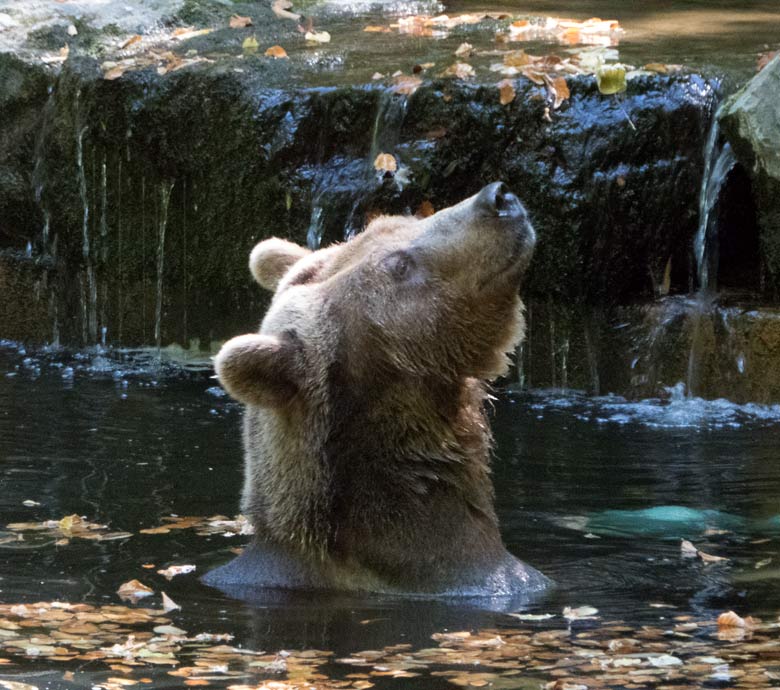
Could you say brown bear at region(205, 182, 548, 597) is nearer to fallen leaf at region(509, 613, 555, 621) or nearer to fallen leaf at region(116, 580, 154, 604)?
fallen leaf at region(509, 613, 555, 621)

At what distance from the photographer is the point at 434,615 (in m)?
6.42

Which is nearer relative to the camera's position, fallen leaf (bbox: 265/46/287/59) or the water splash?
the water splash

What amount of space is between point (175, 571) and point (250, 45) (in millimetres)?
10135

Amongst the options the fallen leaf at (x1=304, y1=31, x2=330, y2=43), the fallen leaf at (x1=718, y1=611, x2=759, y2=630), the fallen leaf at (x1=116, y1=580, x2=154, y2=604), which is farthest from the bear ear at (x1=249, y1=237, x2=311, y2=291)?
the fallen leaf at (x1=304, y1=31, x2=330, y2=43)

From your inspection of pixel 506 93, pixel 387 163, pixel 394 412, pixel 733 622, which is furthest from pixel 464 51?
pixel 733 622

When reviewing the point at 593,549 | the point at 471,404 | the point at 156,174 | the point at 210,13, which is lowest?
the point at 593,549

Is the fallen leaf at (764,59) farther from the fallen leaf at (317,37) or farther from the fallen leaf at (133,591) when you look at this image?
the fallen leaf at (133,591)

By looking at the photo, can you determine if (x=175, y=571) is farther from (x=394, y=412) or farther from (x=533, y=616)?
(x=533, y=616)

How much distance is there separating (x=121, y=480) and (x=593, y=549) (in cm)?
351

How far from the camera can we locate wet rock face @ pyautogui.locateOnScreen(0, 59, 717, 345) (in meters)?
13.5

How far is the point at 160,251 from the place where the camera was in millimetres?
15641

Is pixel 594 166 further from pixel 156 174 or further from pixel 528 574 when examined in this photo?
pixel 528 574

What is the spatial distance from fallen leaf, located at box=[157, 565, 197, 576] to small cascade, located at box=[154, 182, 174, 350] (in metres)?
8.24

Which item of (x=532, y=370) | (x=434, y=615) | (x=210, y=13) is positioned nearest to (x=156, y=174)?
(x=210, y=13)
